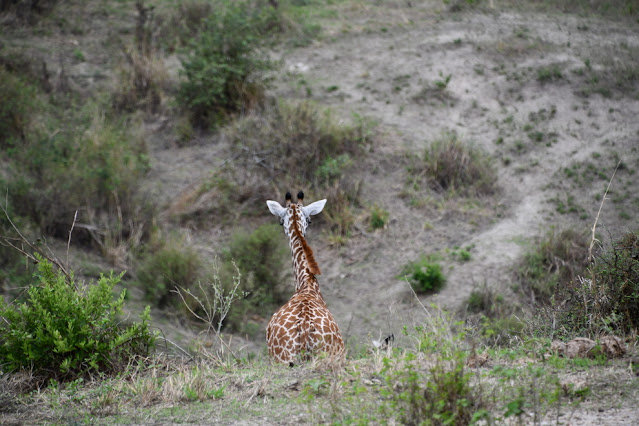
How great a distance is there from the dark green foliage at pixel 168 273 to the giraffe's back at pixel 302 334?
4889 millimetres

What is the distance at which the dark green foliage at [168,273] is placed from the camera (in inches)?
436

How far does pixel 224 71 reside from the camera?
14.9m

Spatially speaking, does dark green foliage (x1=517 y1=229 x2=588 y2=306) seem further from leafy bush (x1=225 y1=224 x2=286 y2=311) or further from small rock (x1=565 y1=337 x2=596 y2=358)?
small rock (x1=565 y1=337 x2=596 y2=358)

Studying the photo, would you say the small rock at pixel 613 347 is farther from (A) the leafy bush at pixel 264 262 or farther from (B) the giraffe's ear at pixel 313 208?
(A) the leafy bush at pixel 264 262

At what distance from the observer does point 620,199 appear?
479 inches

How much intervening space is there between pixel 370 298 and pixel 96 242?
16.6 ft

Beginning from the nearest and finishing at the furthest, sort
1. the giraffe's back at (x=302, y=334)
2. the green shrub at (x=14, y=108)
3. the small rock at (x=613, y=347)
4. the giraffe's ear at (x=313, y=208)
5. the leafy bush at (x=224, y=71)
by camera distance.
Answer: the small rock at (x=613, y=347) < the giraffe's back at (x=302, y=334) < the giraffe's ear at (x=313, y=208) < the green shrub at (x=14, y=108) < the leafy bush at (x=224, y=71)

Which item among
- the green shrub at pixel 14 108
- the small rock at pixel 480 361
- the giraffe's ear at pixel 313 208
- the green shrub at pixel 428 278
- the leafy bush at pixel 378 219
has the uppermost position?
the giraffe's ear at pixel 313 208

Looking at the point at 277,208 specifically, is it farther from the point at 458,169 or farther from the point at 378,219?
the point at 458,169

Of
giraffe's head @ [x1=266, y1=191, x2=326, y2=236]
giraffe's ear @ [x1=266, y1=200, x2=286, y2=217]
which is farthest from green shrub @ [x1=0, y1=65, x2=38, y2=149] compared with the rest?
giraffe's head @ [x1=266, y1=191, x2=326, y2=236]

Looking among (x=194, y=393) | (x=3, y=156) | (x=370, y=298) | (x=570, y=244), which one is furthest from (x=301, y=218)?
(x=3, y=156)

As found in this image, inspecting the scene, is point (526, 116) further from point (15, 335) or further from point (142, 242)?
point (15, 335)

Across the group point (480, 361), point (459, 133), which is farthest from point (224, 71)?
point (480, 361)

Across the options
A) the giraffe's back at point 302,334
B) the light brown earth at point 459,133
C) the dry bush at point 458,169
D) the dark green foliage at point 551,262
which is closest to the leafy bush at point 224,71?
the light brown earth at point 459,133
